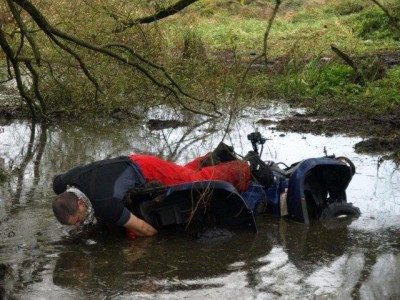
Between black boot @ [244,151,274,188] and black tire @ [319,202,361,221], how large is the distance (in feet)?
1.67

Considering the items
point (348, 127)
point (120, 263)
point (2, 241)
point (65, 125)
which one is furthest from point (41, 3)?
point (120, 263)

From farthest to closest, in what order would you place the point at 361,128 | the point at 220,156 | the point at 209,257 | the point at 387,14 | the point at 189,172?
the point at 361,128 → the point at 220,156 → the point at 189,172 → the point at 209,257 → the point at 387,14

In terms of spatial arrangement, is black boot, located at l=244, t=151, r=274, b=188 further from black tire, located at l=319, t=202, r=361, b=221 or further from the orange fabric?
black tire, located at l=319, t=202, r=361, b=221

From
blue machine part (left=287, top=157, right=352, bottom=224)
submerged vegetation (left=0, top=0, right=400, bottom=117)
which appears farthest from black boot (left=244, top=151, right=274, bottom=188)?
submerged vegetation (left=0, top=0, right=400, bottom=117)

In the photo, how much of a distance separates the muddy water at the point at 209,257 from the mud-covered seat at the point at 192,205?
145mm

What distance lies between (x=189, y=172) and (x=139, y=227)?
0.70 meters

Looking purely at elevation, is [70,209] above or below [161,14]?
below

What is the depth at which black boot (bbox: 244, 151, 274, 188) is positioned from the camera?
702 centimetres

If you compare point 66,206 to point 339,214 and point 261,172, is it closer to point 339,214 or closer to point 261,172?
point 261,172

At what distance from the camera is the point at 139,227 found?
654 centimetres

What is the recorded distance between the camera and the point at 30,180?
8789mm

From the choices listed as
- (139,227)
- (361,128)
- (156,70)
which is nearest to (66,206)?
(139,227)

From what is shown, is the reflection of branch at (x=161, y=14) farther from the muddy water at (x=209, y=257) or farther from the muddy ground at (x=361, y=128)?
the muddy water at (x=209, y=257)

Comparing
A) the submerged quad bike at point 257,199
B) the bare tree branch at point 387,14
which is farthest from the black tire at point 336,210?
the bare tree branch at point 387,14
